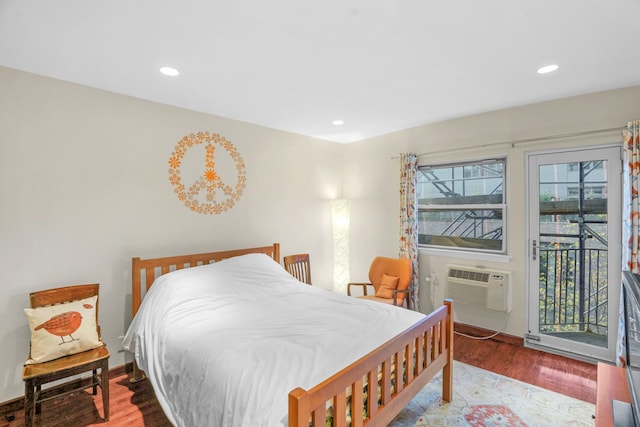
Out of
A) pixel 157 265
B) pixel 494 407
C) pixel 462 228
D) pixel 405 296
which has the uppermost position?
pixel 462 228

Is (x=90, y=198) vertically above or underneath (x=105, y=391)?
above

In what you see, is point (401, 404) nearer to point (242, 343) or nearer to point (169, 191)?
point (242, 343)

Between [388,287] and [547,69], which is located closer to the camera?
[547,69]

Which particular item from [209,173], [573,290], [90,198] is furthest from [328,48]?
[573,290]

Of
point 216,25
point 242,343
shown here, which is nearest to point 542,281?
point 242,343

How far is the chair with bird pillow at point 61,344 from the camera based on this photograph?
79.7 inches

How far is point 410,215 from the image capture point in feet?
13.1

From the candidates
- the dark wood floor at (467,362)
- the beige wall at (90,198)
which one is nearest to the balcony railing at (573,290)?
the dark wood floor at (467,362)

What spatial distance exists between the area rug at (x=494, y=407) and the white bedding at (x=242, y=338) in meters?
0.66

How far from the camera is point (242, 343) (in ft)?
6.14

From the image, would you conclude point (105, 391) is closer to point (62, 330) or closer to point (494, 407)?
point (62, 330)

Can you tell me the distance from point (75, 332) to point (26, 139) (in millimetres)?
1502

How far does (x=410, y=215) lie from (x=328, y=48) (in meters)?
2.50

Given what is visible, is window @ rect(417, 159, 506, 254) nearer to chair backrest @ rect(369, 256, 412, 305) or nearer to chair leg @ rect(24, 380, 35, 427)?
chair backrest @ rect(369, 256, 412, 305)
